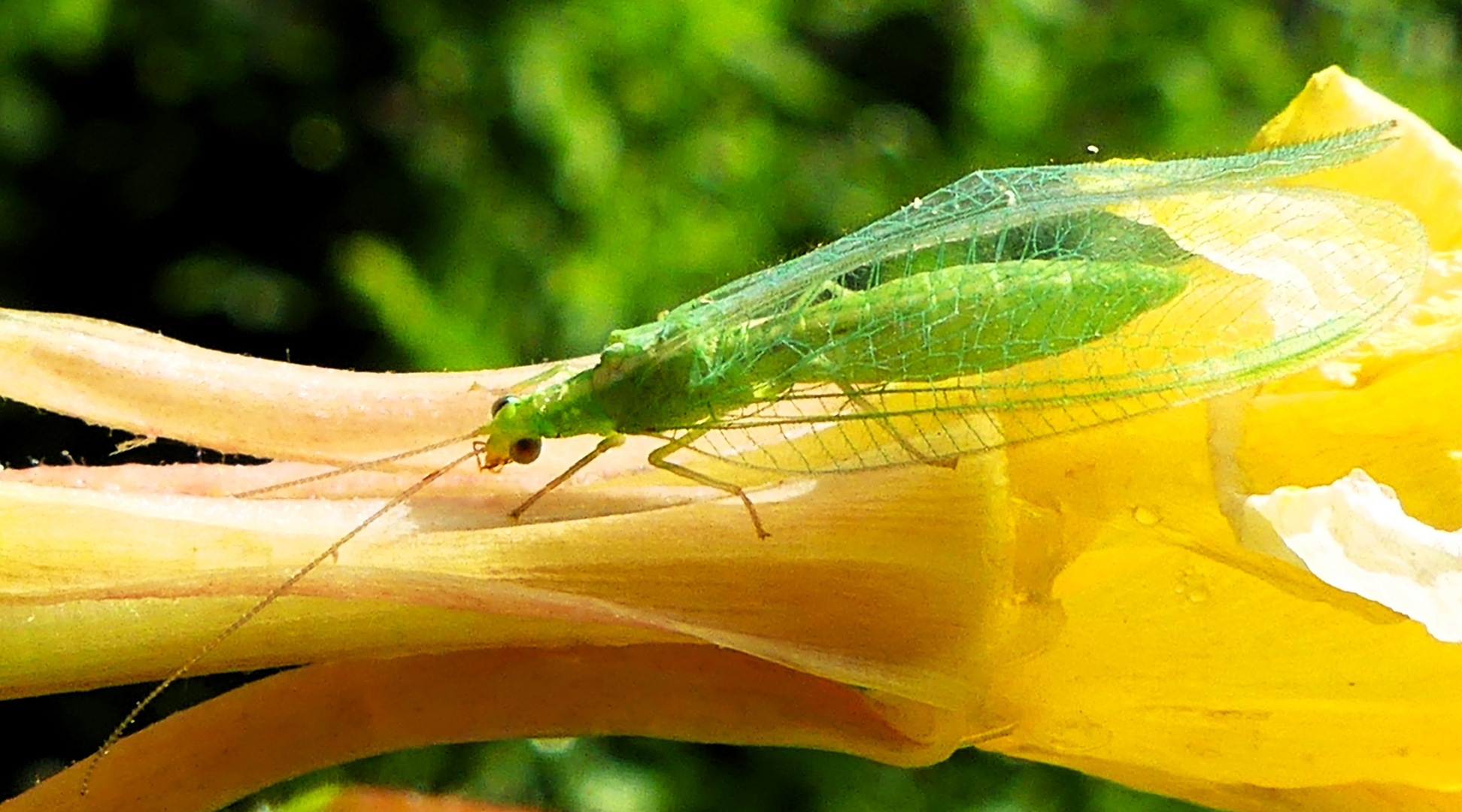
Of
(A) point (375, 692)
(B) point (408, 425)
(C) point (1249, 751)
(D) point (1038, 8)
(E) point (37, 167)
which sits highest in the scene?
(E) point (37, 167)

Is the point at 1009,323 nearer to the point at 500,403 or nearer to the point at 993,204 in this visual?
the point at 993,204

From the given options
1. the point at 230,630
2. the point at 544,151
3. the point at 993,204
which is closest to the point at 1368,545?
the point at 993,204

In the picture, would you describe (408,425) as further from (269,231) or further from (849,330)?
(269,231)

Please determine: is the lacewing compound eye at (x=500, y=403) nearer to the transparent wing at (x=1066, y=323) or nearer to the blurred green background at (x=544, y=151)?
the transparent wing at (x=1066, y=323)

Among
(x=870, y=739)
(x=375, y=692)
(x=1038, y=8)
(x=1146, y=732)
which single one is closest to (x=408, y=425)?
(x=375, y=692)

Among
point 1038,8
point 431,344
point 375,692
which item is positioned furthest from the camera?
point 1038,8

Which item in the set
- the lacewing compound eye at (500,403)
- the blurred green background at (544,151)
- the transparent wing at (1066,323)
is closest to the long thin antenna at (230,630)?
the lacewing compound eye at (500,403)

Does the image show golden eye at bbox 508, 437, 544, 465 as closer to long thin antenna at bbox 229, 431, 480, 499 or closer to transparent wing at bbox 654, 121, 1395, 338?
long thin antenna at bbox 229, 431, 480, 499
